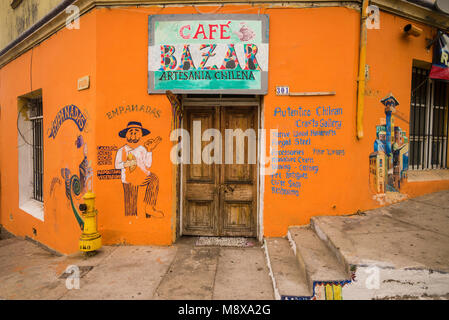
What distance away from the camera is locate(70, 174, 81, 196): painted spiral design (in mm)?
4891

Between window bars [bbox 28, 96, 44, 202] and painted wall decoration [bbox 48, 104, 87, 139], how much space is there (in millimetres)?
1633

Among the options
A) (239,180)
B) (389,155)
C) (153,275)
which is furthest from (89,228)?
(389,155)

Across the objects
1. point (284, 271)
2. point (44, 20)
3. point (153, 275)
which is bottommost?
point (153, 275)

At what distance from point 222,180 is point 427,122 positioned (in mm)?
5059

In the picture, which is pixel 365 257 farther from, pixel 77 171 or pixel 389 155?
pixel 77 171

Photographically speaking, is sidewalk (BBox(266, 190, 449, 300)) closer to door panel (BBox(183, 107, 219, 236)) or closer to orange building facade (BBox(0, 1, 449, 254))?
orange building facade (BBox(0, 1, 449, 254))

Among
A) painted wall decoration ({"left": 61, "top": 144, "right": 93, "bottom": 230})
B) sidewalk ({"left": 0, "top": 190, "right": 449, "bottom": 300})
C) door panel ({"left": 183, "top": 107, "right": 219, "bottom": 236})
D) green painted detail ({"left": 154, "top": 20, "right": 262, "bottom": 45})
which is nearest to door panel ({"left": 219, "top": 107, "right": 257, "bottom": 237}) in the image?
door panel ({"left": 183, "top": 107, "right": 219, "bottom": 236})

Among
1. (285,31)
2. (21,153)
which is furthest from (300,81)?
(21,153)

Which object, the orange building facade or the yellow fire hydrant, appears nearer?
the yellow fire hydrant

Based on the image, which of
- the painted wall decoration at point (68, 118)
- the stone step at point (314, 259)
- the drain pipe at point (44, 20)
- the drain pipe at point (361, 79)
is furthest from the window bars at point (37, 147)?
the drain pipe at point (361, 79)

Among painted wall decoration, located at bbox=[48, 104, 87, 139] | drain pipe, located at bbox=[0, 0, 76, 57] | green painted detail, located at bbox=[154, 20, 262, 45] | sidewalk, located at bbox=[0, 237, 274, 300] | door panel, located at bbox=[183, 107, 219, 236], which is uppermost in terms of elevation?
drain pipe, located at bbox=[0, 0, 76, 57]

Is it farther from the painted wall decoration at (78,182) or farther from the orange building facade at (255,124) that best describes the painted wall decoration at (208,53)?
the painted wall decoration at (78,182)

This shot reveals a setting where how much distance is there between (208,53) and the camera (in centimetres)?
446

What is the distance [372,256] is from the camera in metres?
3.07
